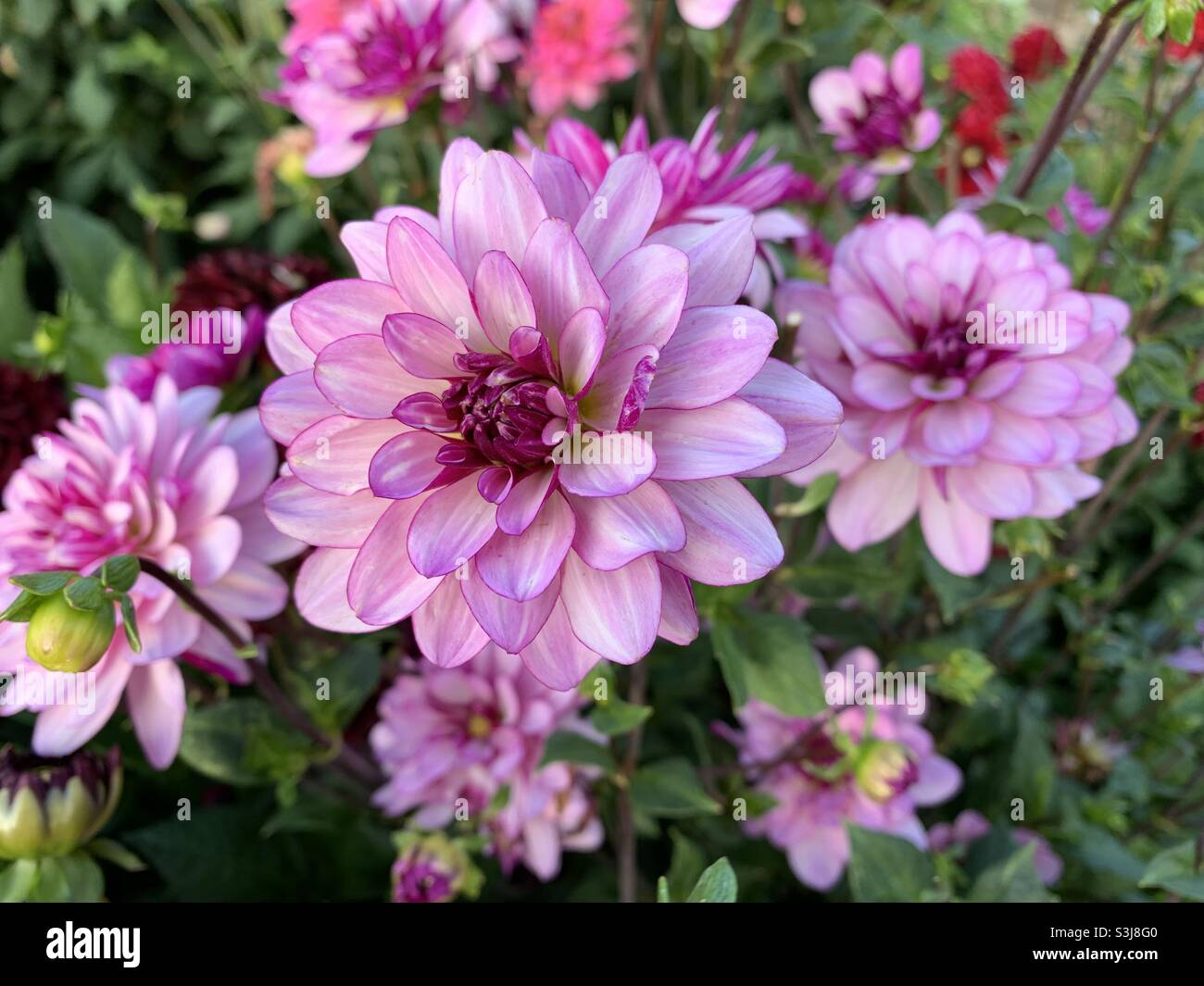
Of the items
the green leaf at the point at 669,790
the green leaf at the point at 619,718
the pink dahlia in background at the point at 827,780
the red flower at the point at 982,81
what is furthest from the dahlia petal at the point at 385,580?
the red flower at the point at 982,81

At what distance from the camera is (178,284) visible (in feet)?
2.72

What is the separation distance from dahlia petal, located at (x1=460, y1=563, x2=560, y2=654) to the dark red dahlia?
55cm

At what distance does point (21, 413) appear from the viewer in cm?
78

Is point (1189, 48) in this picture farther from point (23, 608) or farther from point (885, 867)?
point (23, 608)

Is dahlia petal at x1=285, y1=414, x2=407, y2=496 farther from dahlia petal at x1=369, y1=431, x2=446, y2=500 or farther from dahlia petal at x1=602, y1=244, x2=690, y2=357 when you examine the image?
dahlia petal at x1=602, y1=244, x2=690, y2=357

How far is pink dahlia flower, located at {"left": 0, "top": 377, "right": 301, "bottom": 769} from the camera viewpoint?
564 millimetres

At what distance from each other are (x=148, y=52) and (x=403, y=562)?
1.14 metres

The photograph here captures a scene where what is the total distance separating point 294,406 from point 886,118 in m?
0.58

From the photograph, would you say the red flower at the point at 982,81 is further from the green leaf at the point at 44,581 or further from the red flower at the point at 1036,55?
the green leaf at the point at 44,581

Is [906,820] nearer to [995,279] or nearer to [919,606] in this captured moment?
[919,606]

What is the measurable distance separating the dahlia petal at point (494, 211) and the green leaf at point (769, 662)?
284 mm

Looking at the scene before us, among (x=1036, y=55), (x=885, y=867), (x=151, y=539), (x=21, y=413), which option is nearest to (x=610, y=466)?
(x=151, y=539)

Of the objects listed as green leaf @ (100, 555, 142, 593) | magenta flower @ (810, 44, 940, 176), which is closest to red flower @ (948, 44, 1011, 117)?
magenta flower @ (810, 44, 940, 176)
